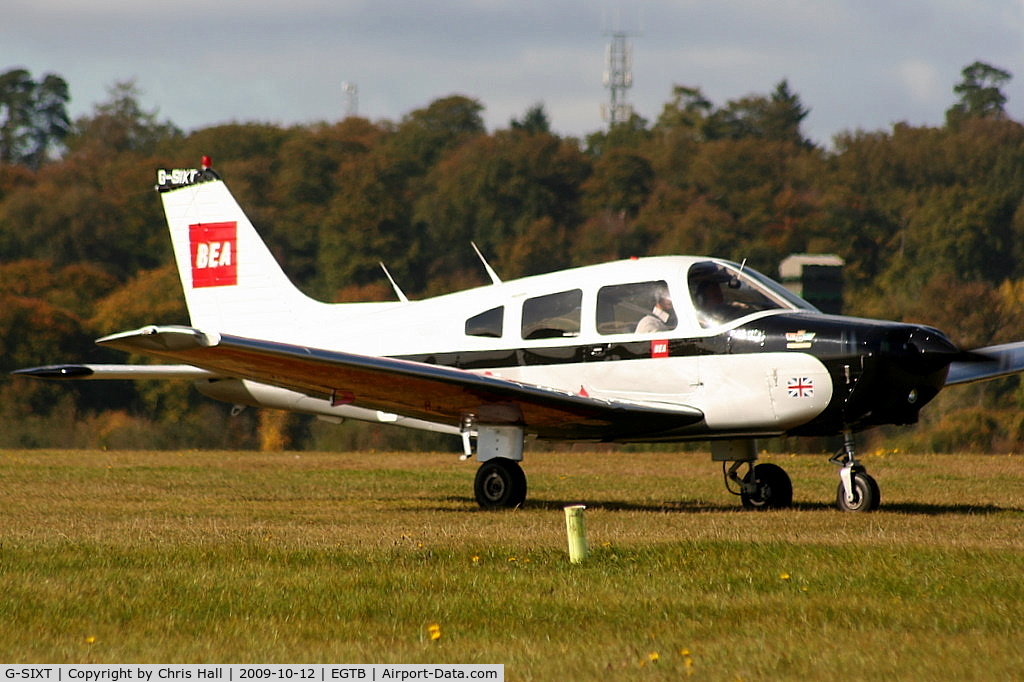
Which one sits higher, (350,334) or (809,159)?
(809,159)

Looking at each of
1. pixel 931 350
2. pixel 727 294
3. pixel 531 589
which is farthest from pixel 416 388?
pixel 531 589

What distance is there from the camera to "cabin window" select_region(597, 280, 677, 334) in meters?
13.2

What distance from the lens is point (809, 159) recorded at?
70.1 m

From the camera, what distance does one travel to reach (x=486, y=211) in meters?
66.6

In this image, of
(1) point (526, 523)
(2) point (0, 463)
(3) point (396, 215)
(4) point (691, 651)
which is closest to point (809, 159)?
(3) point (396, 215)

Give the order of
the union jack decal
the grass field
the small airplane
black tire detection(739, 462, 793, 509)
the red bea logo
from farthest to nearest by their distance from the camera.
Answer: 1. the red bea logo
2. black tire detection(739, 462, 793, 509)
3. the union jack decal
4. the small airplane
5. the grass field

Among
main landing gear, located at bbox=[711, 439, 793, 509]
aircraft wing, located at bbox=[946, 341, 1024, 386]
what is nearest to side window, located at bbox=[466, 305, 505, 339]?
main landing gear, located at bbox=[711, 439, 793, 509]

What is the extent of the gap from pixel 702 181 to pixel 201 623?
63275 millimetres

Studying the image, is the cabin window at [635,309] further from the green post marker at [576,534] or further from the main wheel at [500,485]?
the green post marker at [576,534]

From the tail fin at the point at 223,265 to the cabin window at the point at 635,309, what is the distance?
4343mm

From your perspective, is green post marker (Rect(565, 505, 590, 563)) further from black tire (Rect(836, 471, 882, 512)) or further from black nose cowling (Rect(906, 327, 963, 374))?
black tire (Rect(836, 471, 882, 512))

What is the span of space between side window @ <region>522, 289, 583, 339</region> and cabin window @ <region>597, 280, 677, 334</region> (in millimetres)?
295

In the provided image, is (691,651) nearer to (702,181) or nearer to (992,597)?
(992,597)

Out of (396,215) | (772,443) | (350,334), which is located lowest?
(772,443)
